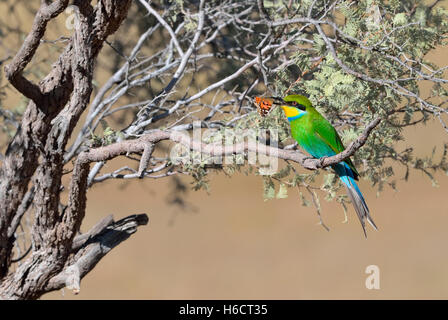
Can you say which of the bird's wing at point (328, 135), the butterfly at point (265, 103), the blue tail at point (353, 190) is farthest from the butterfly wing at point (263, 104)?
the blue tail at point (353, 190)

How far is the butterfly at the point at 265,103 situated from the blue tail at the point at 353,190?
48cm

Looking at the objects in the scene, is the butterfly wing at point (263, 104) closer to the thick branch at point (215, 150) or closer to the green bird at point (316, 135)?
the green bird at point (316, 135)

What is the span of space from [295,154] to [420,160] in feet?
4.97

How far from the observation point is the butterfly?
344 centimetres

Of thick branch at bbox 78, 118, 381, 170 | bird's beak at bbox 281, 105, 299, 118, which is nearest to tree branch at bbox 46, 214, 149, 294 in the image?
thick branch at bbox 78, 118, 381, 170

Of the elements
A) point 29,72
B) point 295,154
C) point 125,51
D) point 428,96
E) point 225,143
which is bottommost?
point 295,154

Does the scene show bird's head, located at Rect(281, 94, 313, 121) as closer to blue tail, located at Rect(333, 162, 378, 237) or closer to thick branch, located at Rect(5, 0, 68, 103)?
blue tail, located at Rect(333, 162, 378, 237)

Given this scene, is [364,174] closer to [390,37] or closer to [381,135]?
[381,135]

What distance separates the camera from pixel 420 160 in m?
4.05

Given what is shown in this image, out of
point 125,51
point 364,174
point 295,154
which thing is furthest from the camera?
point 125,51

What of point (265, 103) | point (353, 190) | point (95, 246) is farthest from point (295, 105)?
point (95, 246)

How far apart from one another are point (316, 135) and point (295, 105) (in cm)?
21

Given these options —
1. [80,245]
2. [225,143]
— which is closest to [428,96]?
[225,143]

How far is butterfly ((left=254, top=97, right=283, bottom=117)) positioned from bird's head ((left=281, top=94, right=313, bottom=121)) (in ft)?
0.18
